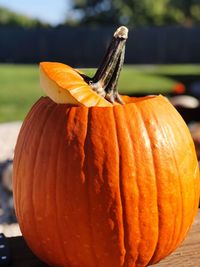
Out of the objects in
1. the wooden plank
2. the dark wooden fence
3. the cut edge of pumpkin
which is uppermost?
the cut edge of pumpkin

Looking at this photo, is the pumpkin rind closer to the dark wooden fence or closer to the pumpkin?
the pumpkin

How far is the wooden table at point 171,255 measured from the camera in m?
1.40

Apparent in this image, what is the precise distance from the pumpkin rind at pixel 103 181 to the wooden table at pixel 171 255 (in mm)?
95

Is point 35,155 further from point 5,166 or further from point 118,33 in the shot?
point 5,166

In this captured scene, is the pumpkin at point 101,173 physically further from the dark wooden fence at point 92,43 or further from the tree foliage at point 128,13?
the tree foliage at point 128,13

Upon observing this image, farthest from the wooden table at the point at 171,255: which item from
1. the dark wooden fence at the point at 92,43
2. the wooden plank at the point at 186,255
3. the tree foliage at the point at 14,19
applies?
the tree foliage at the point at 14,19

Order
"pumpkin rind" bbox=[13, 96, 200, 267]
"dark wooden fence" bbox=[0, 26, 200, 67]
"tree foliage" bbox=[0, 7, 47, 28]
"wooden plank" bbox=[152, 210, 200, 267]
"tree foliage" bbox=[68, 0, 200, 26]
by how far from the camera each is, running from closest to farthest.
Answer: "pumpkin rind" bbox=[13, 96, 200, 267] < "wooden plank" bbox=[152, 210, 200, 267] < "dark wooden fence" bbox=[0, 26, 200, 67] < "tree foliage" bbox=[0, 7, 47, 28] < "tree foliage" bbox=[68, 0, 200, 26]

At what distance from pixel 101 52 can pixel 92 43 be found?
34.5 inches

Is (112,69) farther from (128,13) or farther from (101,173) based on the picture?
(128,13)

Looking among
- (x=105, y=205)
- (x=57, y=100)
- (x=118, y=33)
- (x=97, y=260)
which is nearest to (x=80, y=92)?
(x=57, y=100)

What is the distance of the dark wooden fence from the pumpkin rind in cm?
2972

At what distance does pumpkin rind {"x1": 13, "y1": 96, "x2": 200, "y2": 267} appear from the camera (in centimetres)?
122

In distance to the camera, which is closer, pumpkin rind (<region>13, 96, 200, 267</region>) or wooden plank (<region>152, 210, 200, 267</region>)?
pumpkin rind (<region>13, 96, 200, 267</region>)

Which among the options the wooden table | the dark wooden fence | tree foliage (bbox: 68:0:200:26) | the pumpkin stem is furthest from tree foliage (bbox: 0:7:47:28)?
the pumpkin stem
